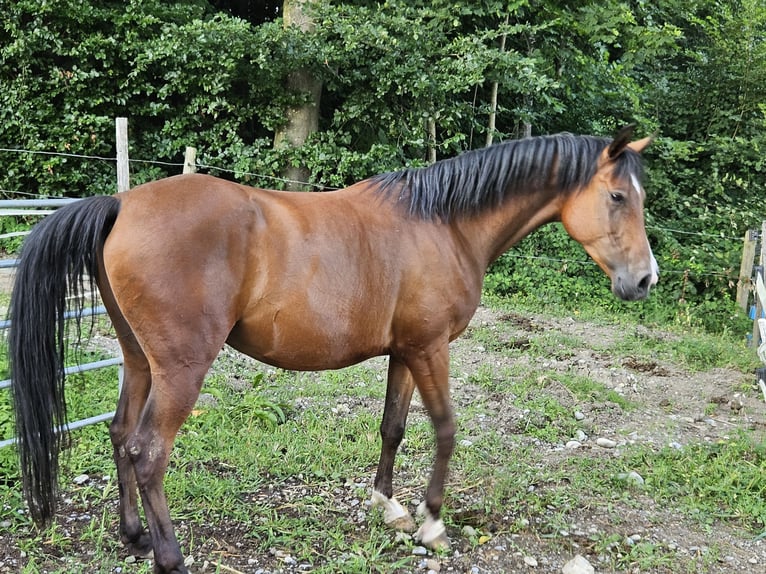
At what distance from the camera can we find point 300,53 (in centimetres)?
776

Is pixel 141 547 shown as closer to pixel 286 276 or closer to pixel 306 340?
pixel 306 340

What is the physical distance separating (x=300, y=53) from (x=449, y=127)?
2298 mm

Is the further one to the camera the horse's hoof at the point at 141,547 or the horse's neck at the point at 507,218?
the horse's neck at the point at 507,218

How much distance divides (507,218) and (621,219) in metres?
0.51

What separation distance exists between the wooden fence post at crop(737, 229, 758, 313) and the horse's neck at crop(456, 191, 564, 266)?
19.4 ft

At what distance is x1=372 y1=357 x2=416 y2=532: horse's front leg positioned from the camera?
9.46 ft

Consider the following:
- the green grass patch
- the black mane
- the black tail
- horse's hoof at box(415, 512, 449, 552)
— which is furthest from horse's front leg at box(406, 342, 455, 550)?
the black tail

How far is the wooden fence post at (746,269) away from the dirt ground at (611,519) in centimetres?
267

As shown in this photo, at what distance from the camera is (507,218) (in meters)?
2.79

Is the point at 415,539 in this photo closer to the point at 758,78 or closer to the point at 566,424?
the point at 566,424

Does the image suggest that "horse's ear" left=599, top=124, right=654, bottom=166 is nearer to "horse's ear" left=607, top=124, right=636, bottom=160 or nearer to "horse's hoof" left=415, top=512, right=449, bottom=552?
"horse's ear" left=607, top=124, right=636, bottom=160

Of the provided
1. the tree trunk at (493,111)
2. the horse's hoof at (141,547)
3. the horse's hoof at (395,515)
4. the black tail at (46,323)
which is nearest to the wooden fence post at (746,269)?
the tree trunk at (493,111)

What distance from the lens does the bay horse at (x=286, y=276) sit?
2.21 metres

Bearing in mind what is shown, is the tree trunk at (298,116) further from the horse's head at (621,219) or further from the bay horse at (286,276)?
the horse's head at (621,219)
